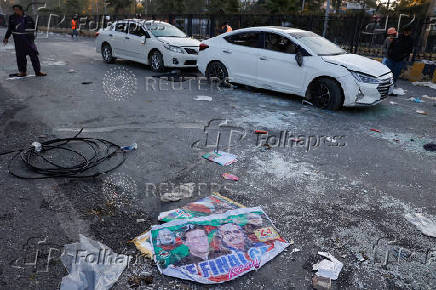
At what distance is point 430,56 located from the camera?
11.8 metres

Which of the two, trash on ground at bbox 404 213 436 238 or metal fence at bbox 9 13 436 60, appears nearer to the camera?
trash on ground at bbox 404 213 436 238

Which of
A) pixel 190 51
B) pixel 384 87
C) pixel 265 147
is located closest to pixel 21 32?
pixel 190 51

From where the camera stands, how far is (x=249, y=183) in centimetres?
381

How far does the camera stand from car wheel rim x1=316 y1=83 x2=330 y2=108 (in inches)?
272

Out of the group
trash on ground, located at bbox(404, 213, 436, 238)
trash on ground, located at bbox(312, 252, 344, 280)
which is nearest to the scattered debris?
trash on ground, located at bbox(404, 213, 436, 238)

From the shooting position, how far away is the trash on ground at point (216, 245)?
2424mm

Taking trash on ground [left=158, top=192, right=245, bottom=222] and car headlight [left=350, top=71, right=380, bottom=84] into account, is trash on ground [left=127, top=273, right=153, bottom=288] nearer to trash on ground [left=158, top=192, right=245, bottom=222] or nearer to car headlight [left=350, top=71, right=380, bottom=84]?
trash on ground [left=158, top=192, right=245, bottom=222]

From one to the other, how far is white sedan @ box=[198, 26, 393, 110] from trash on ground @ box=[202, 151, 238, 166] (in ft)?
11.1

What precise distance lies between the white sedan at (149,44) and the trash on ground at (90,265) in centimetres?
827

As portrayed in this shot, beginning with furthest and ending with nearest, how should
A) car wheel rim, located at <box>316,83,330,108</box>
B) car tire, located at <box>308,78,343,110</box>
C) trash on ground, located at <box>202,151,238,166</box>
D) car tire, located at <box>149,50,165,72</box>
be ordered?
car tire, located at <box>149,50,165,72</box>, car wheel rim, located at <box>316,83,330,108</box>, car tire, located at <box>308,78,343,110</box>, trash on ground, located at <box>202,151,238,166</box>

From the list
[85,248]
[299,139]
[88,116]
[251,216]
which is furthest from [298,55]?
[85,248]

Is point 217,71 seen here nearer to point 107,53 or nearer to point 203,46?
point 203,46

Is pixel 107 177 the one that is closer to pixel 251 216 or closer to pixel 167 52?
pixel 251 216

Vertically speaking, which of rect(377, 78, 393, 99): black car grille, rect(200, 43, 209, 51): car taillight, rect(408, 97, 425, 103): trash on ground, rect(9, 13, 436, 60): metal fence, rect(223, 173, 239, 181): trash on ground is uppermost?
rect(9, 13, 436, 60): metal fence
